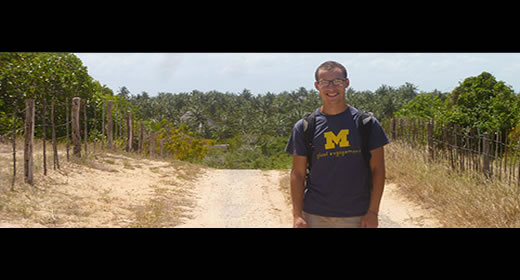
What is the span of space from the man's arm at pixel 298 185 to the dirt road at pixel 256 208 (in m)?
4.29

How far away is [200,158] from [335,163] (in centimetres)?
2579

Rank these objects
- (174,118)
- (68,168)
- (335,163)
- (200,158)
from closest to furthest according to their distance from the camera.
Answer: (335,163), (68,168), (200,158), (174,118)

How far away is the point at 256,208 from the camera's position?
8.63 m

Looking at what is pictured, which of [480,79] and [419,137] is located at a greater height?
[480,79]

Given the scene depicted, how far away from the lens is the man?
2.63 meters

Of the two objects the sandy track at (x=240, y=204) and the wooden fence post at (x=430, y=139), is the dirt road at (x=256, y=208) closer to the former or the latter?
the sandy track at (x=240, y=204)

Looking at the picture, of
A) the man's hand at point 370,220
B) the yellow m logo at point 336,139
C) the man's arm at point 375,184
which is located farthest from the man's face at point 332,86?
the man's hand at point 370,220

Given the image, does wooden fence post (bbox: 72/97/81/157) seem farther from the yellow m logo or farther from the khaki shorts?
the yellow m logo

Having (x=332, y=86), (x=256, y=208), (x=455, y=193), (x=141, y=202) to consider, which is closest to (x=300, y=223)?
(x=332, y=86)

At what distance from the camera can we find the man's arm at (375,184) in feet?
8.62

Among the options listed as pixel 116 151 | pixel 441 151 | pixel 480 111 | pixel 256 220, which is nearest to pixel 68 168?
pixel 256 220

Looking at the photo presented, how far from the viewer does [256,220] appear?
24.8ft

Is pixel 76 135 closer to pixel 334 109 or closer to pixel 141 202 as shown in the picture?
pixel 141 202

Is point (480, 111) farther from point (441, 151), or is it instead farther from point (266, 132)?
point (266, 132)
